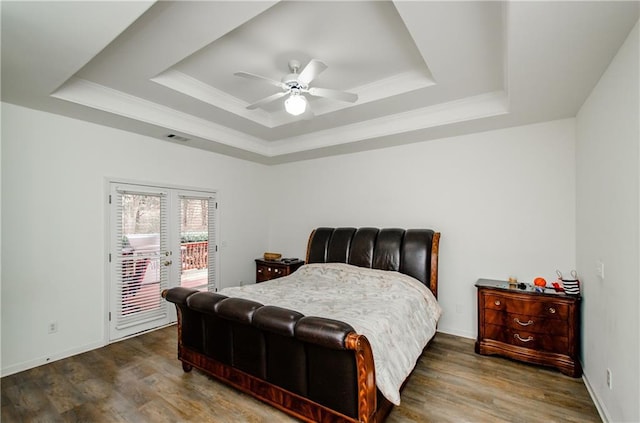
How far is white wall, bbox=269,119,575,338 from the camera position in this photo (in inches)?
129

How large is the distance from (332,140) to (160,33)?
2.63 meters

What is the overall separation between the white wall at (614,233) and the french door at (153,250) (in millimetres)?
4789

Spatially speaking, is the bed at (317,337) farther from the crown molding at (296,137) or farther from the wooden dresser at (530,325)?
the crown molding at (296,137)

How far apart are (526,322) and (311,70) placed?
10.9 ft

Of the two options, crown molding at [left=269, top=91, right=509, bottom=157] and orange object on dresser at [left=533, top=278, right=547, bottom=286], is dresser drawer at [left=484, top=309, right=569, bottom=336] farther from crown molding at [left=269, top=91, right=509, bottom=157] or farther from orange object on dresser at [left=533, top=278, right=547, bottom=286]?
crown molding at [left=269, top=91, right=509, bottom=157]

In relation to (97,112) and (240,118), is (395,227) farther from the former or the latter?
(97,112)

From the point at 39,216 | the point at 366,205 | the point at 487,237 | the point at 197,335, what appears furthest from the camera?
the point at 366,205

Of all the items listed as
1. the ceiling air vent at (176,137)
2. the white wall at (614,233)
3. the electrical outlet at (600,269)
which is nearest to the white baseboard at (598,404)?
the white wall at (614,233)

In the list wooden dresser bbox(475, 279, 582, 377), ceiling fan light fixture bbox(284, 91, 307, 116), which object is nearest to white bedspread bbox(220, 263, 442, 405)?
wooden dresser bbox(475, 279, 582, 377)

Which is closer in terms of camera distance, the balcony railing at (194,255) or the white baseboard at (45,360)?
the white baseboard at (45,360)

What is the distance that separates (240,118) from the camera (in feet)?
12.8

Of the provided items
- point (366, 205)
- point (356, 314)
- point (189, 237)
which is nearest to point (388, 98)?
point (366, 205)

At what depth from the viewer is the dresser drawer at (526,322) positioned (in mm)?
2867

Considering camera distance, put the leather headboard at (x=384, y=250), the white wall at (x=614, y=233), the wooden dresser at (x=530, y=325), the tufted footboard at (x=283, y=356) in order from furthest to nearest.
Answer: the leather headboard at (x=384, y=250) → the wooden dresser at (x=530, y=325) → the tufted footboard at (x=283, y=356) → the white wall at (x=614, y=233)
